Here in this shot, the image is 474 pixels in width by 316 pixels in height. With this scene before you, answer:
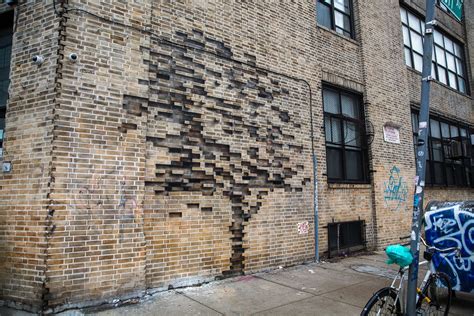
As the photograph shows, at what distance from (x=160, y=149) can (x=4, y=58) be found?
3.05 metres

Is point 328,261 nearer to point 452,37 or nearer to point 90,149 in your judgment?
point 90,149

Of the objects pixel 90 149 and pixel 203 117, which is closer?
pixel 90 149

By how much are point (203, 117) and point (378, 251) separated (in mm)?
5806

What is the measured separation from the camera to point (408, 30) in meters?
11.7

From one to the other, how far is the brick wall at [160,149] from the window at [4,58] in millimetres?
529

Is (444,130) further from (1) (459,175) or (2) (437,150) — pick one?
(1) (459,175)

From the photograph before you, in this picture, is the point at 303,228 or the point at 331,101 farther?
the point at 331,101

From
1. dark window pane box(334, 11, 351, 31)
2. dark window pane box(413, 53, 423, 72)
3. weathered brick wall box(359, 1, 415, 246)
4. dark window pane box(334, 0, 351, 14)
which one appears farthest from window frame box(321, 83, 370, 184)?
dark window pane box(413, 53, 423, 72)

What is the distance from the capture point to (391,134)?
946cm

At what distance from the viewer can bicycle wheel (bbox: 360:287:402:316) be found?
3267 mm

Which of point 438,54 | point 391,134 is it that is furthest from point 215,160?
point 438,54

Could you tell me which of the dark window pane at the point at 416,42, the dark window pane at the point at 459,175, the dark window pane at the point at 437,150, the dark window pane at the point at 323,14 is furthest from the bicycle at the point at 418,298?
the dark window pane at the point at 416,42

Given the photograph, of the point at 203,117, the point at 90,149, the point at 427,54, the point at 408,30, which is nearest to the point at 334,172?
the point at 203,117

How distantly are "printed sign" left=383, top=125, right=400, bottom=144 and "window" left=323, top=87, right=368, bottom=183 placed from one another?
2.72ft
